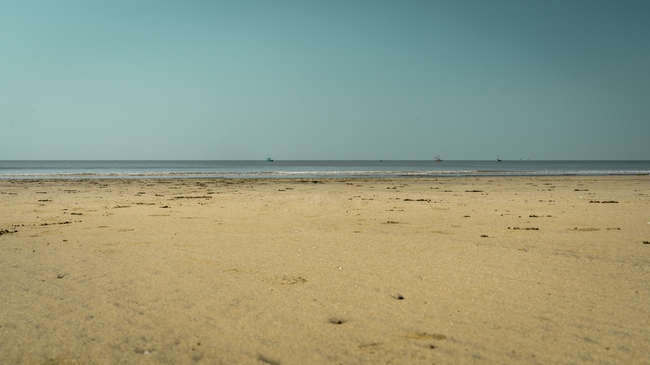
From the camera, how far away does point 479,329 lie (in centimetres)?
317

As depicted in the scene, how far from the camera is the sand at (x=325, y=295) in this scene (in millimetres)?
2893

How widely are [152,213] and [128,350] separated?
7683 millimetres

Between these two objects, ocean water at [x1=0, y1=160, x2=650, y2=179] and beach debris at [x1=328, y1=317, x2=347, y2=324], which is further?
ocean water at [x1=0, y1=160, x2=650, y2=179]

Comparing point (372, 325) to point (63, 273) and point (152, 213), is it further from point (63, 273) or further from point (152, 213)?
point (152, 213)

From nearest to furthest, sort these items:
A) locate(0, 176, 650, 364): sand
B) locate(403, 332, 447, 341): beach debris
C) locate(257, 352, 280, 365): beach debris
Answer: locate(257, 352, 280, 365): beach debris < locate(0, 176, 650, 364): sand < locate(403, 332, 447, 341): beach debris

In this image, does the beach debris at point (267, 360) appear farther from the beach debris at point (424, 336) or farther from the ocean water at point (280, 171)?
the ocean water at point (280, 171)

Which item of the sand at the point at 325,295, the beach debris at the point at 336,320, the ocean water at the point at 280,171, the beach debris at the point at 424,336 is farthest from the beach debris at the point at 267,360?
the ocean water at the point at 280,171

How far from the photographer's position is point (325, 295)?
13.0 ft

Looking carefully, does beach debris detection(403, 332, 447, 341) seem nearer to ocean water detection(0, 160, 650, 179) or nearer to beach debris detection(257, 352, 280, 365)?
beach debris detection(257, 352, 280, 365)

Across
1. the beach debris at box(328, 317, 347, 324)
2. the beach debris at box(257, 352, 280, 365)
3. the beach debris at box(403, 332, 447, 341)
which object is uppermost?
the beach debris at box(328, 317, 347, 324)

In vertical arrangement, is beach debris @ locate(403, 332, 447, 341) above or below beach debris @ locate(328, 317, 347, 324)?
below

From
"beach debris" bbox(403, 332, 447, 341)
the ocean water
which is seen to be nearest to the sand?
"beach debris" bbox(403, 332, 447, 341)

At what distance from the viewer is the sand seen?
2.89 m

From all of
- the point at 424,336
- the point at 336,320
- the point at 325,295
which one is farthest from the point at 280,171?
the point at 424,336
